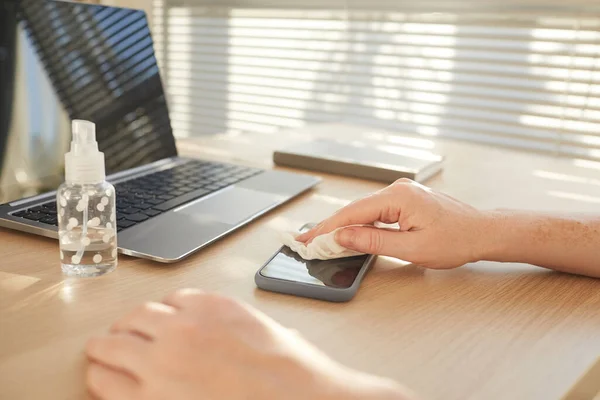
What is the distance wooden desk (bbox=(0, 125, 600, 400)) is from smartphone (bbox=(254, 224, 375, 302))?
0.04 ft

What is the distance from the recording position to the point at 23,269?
1.98 feet

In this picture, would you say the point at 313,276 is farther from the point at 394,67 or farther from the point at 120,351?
the point at 394,67

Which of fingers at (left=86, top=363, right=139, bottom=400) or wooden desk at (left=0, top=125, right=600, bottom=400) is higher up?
fingers at (left=86, top=363, right=139, bottom=400)

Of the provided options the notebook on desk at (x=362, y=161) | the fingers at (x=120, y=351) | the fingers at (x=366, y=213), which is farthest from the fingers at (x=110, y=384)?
the notebook on desk at (x=362, y=161)

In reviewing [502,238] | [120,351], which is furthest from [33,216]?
[502,238]

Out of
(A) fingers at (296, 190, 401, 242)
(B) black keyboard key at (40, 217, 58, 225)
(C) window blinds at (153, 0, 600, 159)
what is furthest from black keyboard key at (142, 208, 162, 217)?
(C) window blinds at (153, 0, 600, 159)

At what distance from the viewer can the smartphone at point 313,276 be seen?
1.89 feet

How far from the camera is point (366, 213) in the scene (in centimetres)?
67

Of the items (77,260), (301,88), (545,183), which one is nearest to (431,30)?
(301,88)

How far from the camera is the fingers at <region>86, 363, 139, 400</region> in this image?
0.40 meters

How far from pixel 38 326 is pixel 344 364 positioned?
26cm

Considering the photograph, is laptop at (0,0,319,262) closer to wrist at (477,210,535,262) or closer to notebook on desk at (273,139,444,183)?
notebook on desk at (273,139,444,183)

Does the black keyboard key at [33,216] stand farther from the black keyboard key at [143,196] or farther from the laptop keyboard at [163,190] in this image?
the black keyboard key at [143,196]

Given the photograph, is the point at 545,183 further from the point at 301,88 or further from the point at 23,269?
the point at 301,88
